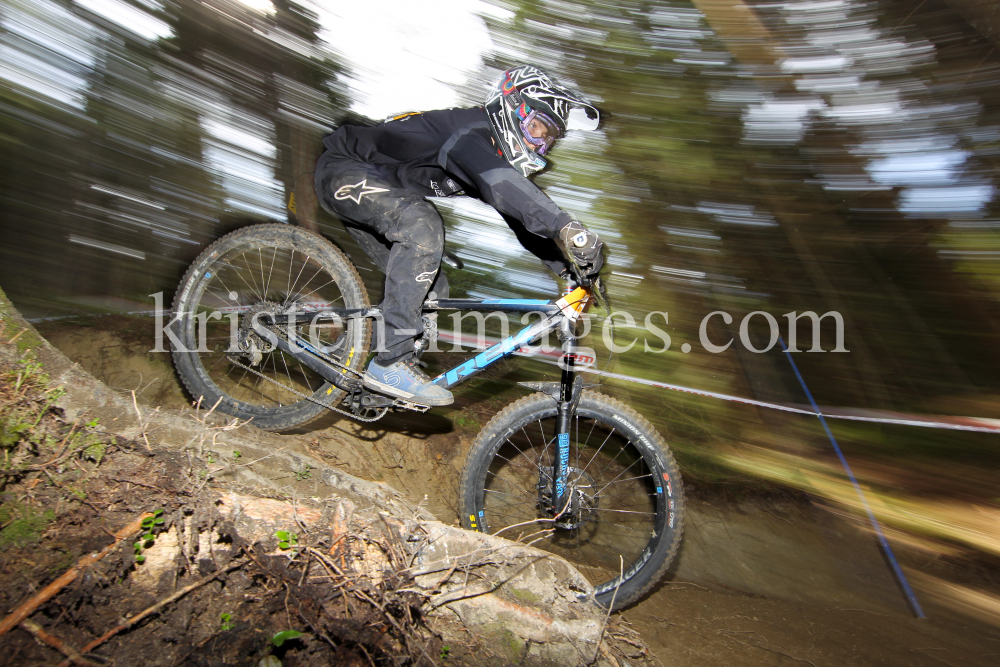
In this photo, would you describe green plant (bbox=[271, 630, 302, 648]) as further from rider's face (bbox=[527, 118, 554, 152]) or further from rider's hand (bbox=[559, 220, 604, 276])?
rider's face (bbox=[527, 118, 554, 152])

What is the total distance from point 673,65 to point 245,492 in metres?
4.70

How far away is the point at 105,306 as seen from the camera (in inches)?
176

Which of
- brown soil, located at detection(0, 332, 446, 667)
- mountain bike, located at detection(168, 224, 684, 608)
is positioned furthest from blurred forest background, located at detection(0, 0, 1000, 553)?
brown soil, located at detection(0, 332, 446, 667)

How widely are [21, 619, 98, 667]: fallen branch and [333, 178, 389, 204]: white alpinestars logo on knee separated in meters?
2.02

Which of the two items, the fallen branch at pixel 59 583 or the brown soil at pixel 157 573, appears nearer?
the fallen branch at pixel 59 583

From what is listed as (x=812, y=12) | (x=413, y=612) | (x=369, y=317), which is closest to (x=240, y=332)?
(x=369, y=317)

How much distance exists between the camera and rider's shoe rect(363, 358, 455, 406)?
2.45 meters

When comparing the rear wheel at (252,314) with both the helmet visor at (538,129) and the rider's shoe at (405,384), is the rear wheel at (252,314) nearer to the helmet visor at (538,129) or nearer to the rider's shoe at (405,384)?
the rider's shoe at (405,384)

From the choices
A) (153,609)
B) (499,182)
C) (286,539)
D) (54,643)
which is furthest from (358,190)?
(54,643)

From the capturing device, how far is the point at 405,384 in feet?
8.23

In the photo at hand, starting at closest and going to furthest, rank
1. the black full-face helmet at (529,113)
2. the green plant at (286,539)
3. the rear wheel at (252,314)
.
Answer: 1. the green plant at (286,539)
2. the black full-face helmet at (529,113)
3. the rear wheel at (252,314)

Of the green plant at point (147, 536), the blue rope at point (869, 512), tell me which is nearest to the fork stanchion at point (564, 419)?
the green plant at point (147, 536)

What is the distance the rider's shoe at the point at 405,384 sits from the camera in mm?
2447

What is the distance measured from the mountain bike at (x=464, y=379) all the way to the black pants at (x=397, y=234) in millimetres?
182
